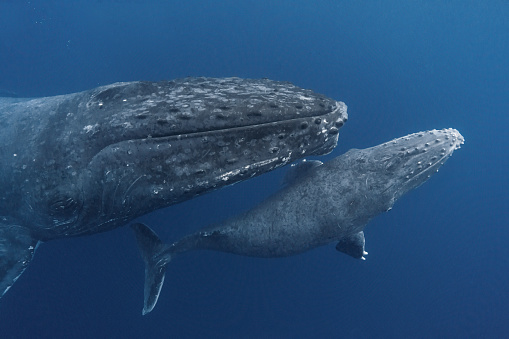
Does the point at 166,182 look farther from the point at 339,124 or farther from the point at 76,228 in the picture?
the point at 339,124

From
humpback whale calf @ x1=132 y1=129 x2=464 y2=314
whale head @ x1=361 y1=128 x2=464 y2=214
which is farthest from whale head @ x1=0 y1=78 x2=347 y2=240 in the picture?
whale head @ x1=361 y1=128 x2=464 y2=214

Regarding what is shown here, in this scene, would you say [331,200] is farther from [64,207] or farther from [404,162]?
[64,207]

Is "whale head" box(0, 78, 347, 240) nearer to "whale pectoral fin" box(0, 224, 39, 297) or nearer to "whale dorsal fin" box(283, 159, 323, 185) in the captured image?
"whale pectoral fin" box(0, 224, 39, 297)

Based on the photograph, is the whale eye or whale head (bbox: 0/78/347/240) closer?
whale head (bbox: 0/78/347/240)

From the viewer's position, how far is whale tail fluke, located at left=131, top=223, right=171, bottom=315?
34.4 feet

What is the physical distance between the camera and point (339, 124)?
6.26 metres

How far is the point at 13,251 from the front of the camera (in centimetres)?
780

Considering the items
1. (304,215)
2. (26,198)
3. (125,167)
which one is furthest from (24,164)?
(304,215)

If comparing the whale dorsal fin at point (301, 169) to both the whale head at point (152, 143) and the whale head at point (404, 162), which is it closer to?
the whale head at point (404, 162)

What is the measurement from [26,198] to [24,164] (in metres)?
0.66

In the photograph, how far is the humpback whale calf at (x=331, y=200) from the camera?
929 centimetres

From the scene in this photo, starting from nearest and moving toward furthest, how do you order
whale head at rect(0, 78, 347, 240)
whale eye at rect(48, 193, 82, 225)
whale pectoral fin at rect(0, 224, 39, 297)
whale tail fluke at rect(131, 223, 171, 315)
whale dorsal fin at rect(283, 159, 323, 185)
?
whale head at rect(0, 78, 347, 240) < whale eye at rect(48, 193, 82, 225) < whale pectoral fin at rect(0, 224, 39, 297) < whale dorsal fin at rect(283, 159, 323, 185) < whale tail fluke at rect(131, 223, 171, 315)

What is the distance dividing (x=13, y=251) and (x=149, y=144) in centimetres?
486

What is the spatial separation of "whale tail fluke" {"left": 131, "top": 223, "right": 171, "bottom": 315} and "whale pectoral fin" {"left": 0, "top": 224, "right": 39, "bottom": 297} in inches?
120
